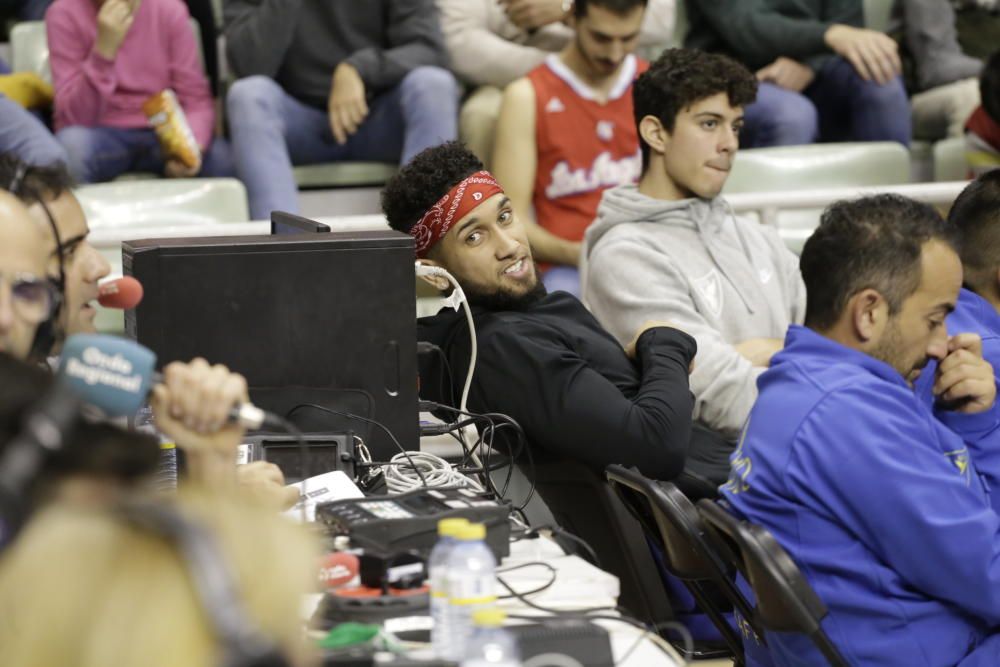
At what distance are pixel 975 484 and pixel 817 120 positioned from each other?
9.50 ft

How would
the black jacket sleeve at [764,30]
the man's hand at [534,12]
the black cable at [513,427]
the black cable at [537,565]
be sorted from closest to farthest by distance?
the black cable at [537,565]
the black cable at [513,427]
the man's hand at [534,12]
the black jacket sleeve at [764,30]

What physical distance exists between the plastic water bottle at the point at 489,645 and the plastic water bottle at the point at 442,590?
0.09 m

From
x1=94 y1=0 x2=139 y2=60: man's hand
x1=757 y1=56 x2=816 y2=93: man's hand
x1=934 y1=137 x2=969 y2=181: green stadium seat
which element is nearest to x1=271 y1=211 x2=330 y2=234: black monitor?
x1=94 y1=0 x2=139 y2=60: man's hand

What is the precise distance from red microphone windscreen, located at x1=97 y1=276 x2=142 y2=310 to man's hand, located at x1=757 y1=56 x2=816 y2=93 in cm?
305

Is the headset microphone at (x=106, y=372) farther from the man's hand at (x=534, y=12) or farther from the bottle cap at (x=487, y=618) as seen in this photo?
the man's hand at (x=534, y=12)

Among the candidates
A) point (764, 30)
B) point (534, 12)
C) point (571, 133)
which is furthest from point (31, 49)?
point (764, 30)

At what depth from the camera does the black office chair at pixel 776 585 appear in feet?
5.82

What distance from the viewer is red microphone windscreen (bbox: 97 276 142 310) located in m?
1.91

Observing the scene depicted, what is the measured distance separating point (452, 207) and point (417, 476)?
2.23ft

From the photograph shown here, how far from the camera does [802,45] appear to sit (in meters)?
4.52

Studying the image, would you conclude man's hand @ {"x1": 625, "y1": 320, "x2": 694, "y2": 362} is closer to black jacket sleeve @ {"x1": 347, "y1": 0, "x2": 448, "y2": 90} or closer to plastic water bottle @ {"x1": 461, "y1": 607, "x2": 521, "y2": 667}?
plastic water bottle @ {"x1": 461, "y1": 607, "x2": 521, "y2": 667}

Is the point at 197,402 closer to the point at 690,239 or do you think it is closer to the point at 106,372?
the point at 106,372

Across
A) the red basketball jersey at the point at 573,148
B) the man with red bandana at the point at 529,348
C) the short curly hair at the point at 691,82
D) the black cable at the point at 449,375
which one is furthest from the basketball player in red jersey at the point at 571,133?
the black cable at the point at 449,375

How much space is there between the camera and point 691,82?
319 cm
